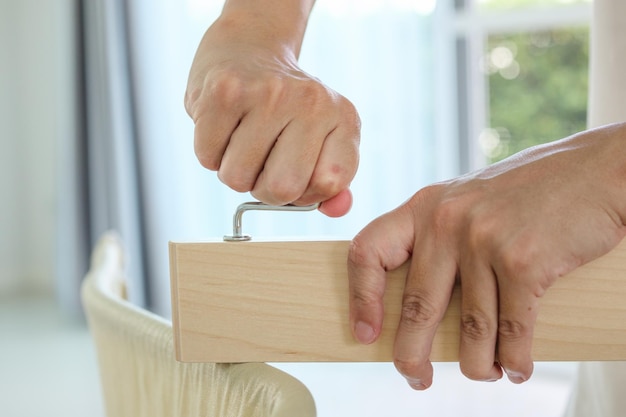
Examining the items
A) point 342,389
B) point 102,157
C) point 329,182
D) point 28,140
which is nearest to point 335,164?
point 329,182

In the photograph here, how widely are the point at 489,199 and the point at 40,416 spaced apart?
2.60m

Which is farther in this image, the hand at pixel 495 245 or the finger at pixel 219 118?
the finger at pixel 219 118

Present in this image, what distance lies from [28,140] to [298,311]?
17.1ft

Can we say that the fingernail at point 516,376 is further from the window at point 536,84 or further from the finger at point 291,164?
the window at point 536,84

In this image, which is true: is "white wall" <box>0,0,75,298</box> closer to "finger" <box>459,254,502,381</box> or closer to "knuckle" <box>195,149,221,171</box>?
"knuckle" <box>195,149,221,171</box>

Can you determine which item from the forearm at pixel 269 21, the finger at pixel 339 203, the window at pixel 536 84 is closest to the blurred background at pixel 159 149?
the window at pixel 536 84

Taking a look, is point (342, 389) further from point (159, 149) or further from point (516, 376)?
point (516, 376)

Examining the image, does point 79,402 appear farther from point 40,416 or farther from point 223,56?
point 223,56

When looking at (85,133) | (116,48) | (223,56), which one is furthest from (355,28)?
(223,56)

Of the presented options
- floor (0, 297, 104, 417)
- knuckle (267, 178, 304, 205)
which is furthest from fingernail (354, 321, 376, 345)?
floor (0, 297, 104, 417)

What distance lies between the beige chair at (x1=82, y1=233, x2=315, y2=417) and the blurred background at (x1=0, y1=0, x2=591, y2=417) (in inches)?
78.3

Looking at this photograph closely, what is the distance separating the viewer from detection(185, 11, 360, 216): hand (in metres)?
0.54

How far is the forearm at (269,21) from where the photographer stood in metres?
0.71

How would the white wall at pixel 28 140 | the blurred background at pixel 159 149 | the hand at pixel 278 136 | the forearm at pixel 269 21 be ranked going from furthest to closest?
the white wall at pixel 28 140 < the blurred background at pixel 159 149 < the forearm at pixel 269 21 < the hand at pixel 278 136
